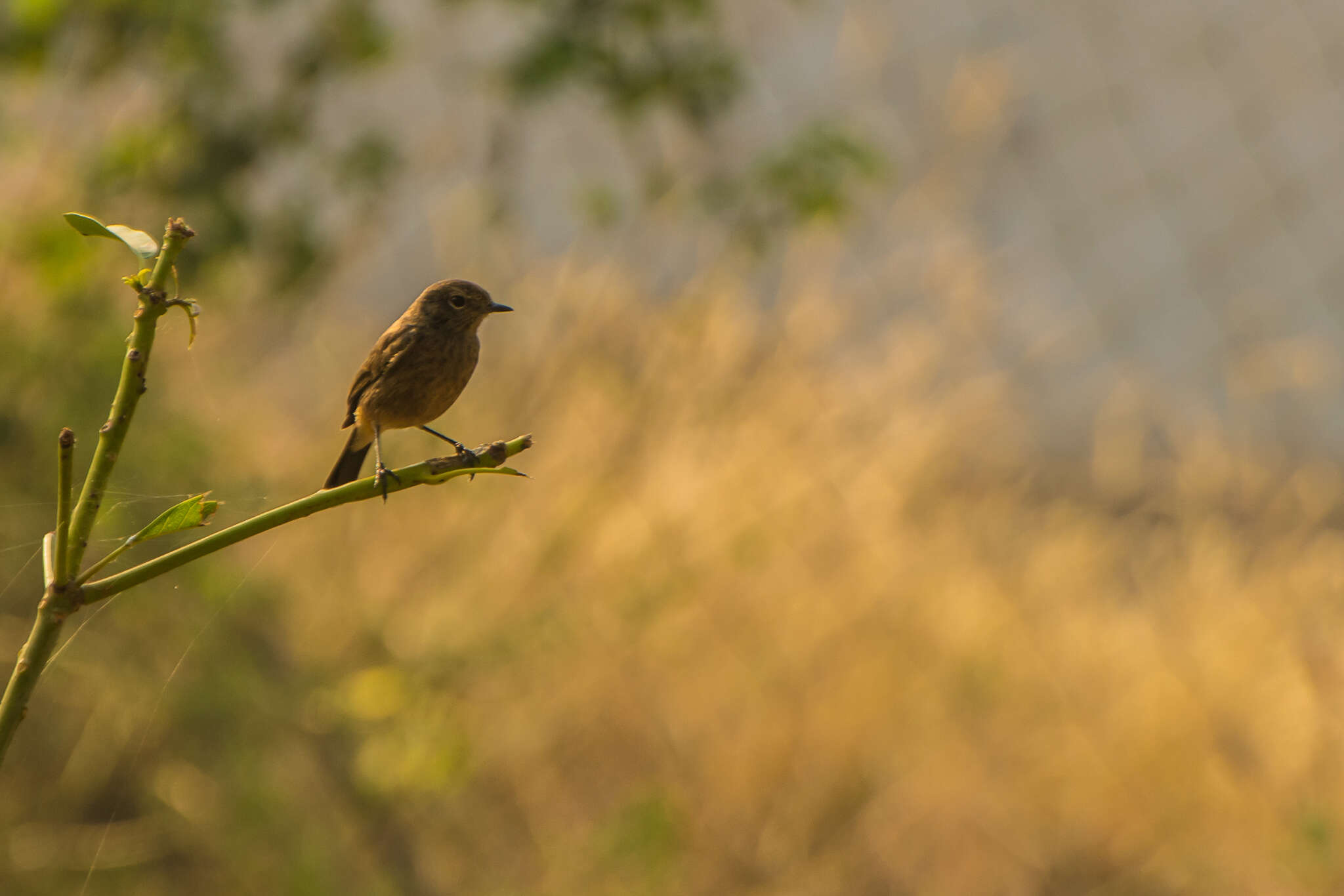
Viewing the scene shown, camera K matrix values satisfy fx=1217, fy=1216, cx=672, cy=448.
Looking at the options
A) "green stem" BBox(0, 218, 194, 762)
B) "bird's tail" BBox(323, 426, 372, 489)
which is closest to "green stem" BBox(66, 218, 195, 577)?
"green stem" BBox(0, 218, 194, 762)

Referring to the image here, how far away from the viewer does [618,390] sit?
5219 millimetres

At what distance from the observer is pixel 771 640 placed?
5406mm

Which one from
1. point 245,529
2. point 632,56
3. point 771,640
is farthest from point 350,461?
point 771,640

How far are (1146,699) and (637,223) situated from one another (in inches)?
123

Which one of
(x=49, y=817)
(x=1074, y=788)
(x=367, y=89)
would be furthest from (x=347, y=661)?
(x=1074, y=788)

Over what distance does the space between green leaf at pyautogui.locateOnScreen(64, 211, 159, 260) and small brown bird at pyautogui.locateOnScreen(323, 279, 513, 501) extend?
342 mm

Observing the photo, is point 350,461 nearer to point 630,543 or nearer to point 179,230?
point 179,230

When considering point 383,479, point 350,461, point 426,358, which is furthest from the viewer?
point 350,461

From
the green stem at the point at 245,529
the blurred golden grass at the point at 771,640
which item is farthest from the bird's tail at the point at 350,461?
the blurred golden grass at the point at 771,640

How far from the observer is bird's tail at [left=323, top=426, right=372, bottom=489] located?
1.22 metres

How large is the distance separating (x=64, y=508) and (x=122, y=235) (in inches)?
6.0

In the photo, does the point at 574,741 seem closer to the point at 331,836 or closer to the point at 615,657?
the point at 615,657

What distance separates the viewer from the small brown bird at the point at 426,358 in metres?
0.98

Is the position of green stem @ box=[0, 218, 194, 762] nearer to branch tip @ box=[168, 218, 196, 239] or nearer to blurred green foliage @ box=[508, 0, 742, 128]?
branch tip @ box=[168, 218, 196, 239]
